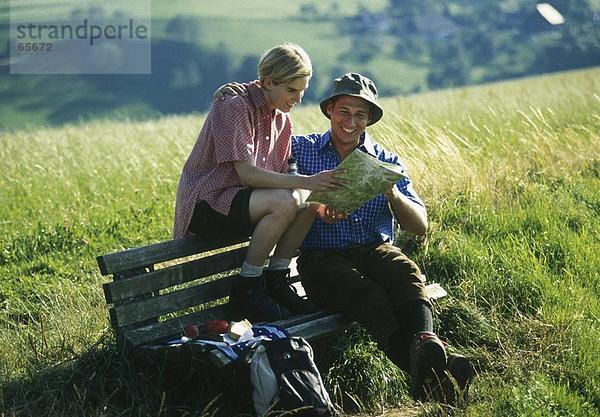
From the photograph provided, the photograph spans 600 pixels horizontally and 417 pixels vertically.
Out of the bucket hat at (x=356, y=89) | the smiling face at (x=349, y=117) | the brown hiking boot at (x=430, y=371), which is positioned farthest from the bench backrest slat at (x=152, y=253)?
the brown hiking boot at (x=430, y=371)

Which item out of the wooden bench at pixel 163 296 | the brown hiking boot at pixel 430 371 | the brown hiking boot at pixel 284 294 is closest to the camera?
the brown hiking boot at pixel 430 371

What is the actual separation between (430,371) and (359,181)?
1.02 meters

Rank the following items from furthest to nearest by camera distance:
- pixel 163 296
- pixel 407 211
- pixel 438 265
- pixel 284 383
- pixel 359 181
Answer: pixel 438 265 < pixel 407 211 < pixel 163 296 < pixel 359 181 < pixel 284 383

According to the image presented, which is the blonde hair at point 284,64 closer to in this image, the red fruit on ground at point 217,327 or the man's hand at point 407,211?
the man's hand at point 407,211

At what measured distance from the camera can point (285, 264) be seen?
5.04 meters

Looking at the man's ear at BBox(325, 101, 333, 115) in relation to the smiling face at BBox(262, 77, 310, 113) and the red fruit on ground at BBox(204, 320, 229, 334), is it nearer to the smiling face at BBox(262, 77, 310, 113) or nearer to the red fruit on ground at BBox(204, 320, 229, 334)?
the smiling face at BBox(262, 77, 310, 113)

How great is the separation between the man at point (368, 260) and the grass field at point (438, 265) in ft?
0.99

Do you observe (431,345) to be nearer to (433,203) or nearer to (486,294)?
(486,294)

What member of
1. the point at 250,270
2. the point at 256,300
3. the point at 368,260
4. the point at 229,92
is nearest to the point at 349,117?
the point at 229,92

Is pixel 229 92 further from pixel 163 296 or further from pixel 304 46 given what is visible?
pixel 304 46

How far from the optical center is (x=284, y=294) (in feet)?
16.7

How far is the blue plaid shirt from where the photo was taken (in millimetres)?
5309

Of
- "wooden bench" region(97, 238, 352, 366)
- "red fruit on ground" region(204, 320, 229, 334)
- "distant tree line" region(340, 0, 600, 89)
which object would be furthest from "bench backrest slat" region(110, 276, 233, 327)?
"distant tree line" region(340, 0, 600, 89)

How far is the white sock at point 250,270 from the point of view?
493cm
